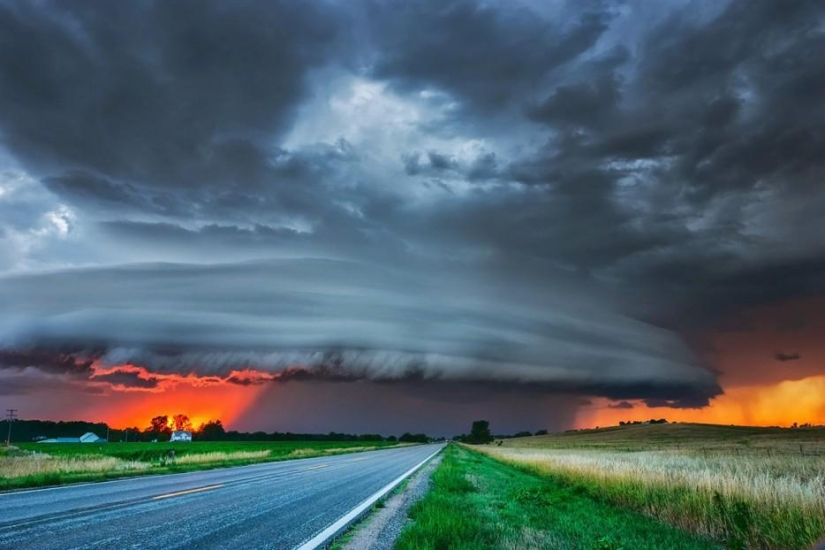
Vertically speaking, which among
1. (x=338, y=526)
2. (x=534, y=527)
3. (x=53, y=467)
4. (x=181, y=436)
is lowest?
(x=181, y=436)

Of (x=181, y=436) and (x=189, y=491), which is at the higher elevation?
(x=189, y=491)

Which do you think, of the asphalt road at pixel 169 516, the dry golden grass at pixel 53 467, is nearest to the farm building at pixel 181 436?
the dry golden grass at pixel 53 467

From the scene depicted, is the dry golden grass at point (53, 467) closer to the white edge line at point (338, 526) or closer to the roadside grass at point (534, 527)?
the white edge line at point (338, 526)

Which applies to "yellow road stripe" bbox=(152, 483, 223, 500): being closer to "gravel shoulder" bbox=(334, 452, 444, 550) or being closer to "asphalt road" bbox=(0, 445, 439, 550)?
"asphalt road" bbox=(0, 445, 439, 550)

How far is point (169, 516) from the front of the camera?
1050cm

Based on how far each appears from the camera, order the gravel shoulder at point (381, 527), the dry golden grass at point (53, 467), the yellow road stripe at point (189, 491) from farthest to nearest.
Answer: the dry golden grass at point (53, 467), the yellow road stripe at point (189, 491), the gravel shoulder at point (381, 527)

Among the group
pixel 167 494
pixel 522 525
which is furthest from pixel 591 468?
pixel 167 494

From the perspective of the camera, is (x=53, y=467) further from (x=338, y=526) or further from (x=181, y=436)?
(x=181, y=436)

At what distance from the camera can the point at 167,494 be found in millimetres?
14750

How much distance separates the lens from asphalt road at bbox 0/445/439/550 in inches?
314

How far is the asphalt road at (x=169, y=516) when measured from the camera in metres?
7.98

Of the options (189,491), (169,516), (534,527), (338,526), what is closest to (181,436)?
(189,491)

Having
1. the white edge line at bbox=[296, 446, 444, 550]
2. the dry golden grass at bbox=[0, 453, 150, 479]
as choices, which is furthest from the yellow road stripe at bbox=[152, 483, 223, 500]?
the dry golden grass at bbox=[0, 453, 150, 479]

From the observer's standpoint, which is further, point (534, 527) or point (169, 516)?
point (534, 527)
